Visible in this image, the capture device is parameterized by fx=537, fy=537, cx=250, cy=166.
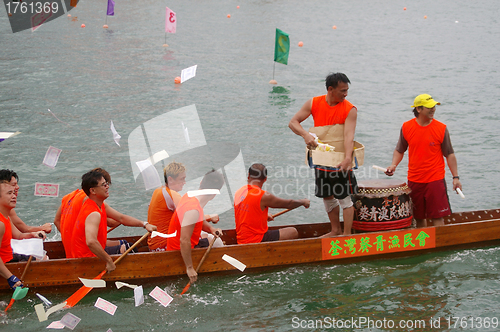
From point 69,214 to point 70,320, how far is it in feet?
4.22

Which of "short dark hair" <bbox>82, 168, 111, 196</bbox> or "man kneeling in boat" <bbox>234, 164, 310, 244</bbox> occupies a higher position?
"short dark hair" <bbox>82, 168, 111, 196</bbox>

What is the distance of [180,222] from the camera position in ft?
22.2

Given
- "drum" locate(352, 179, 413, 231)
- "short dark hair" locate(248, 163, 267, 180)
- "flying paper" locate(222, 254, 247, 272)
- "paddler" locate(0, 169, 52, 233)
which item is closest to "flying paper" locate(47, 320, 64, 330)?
"paddler" locate(0, 169, 52, 233)

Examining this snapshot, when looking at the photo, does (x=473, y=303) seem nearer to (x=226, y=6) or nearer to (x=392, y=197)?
(x=392, y=197)

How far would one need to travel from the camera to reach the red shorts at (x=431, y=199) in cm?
771

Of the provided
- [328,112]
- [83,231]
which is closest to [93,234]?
[83,231]

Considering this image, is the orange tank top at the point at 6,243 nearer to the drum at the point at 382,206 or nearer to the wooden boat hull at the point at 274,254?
the wooden boat hull at the point at 274,254

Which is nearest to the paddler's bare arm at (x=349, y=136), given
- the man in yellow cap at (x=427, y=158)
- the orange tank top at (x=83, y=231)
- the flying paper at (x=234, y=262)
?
the man in yellow cap at (x=427, y=158)

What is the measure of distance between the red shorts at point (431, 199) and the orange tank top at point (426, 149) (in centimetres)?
10

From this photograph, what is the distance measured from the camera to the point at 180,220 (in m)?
6.77

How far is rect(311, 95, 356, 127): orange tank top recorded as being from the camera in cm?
714

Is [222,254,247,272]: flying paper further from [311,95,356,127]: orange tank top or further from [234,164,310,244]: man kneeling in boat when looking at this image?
[311,95,356,127]: orange tank top

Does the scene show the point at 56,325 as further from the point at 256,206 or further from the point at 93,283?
the point at 256,206

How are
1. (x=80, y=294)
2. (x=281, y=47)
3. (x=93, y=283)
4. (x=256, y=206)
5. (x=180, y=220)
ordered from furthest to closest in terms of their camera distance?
(x=281, y=47)
(x=256, y=206)
(x=180, y=220)
(x=80, y=294)
(x=93, y=283)
